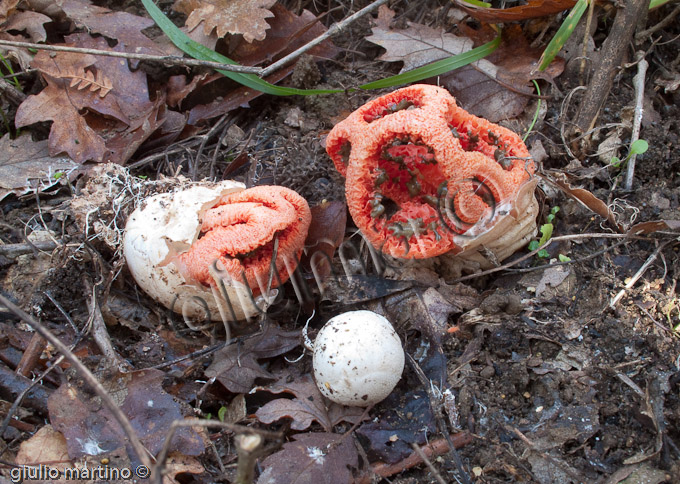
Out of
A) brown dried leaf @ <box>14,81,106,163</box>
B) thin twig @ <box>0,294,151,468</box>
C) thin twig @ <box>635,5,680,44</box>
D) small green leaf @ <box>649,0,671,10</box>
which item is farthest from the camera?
brown dried leaf @ <box>14,81,106,163</box>

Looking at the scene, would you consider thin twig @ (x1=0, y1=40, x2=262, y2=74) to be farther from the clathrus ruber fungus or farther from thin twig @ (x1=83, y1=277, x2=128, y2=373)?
thin twig @ (x1=83, y1=277, x2=128, y2=373)

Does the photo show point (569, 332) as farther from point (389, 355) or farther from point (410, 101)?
point (410, 101)

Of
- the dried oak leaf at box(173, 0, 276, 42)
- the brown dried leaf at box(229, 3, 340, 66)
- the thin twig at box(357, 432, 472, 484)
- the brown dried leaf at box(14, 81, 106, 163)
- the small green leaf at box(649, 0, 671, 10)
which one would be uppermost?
the small green leaf at box(649, 0, 671, 10)

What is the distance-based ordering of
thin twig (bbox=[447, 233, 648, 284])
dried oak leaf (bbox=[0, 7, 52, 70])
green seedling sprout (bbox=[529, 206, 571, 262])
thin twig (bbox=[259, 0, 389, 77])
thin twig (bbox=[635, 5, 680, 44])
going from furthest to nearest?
dried oak leaf (bbox=[0, 7, 52, 70]), thin twig (bbox=[259, 0, 389, 77]), thin twig (bbox=[635, 5, 680, 44]), green seedling sprout (bbox=[529, 206, 571, 262]), thin twig (bbox=[447, 233, 648, 284])

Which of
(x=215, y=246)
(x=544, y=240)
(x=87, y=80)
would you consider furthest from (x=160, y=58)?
(x=544, y=240)

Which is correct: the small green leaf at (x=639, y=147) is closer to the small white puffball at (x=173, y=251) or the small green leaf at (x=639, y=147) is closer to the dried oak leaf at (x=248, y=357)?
the dried oak leaf at (x=248, y=357)

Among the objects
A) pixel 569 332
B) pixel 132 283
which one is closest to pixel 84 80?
pixel 132 283

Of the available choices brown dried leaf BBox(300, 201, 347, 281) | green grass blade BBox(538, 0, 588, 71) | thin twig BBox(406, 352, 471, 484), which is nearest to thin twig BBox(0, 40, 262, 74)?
brown dried leaf BBox(300, 201, 347, 281)
